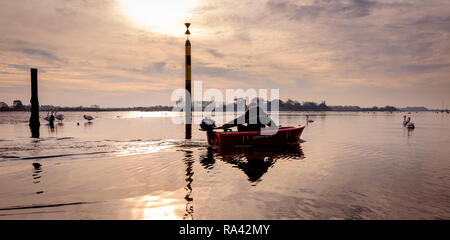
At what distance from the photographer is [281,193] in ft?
25.8

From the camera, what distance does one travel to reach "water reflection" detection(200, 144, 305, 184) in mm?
11070

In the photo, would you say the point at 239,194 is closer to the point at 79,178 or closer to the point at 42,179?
the point at 79,178

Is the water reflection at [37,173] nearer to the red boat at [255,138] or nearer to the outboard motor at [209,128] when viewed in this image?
the red boat at [255,138]

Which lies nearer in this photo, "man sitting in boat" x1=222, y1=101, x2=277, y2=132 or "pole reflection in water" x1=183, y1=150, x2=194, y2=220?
"pole reflection in water" x1=183, y1=150, x2=194, y2=220

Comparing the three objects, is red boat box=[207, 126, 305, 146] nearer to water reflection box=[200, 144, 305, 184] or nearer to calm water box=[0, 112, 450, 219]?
water reflection box=[200, 144, 305, 184]

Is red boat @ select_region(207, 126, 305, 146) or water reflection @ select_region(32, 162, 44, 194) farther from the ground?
red boat @ select_region(207, 126, 305, 146)

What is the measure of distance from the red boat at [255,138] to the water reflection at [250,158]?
1.40 feet

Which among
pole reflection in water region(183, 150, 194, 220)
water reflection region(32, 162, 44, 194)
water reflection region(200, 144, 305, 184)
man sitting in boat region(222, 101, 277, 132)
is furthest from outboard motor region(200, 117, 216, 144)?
water reflection region(32, 162, 44, 194)

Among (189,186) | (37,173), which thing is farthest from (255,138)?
(37,173)

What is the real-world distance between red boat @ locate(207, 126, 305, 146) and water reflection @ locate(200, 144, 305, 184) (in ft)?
1.40

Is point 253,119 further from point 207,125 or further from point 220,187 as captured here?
point 220,187

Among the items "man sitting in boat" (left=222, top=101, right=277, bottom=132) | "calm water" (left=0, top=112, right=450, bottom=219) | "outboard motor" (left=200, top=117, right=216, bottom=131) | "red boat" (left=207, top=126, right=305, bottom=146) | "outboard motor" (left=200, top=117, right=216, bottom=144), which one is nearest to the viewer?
"calm water" (left=0, top=112, right=450, bottom=219)

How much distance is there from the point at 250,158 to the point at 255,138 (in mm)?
3268

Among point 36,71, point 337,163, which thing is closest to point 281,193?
point 337,163
